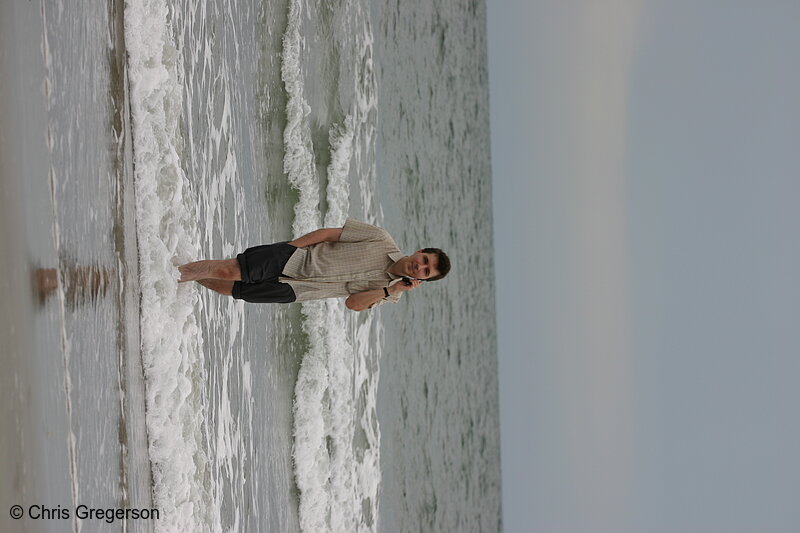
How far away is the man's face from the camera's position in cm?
348

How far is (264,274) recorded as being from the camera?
3.57 m

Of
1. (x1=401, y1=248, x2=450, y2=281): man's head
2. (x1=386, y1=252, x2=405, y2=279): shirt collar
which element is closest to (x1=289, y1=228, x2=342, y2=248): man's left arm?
(x1=386, y1=252, x2=405, y2=279): shirt collar

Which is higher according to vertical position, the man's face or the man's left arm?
the man's left arm

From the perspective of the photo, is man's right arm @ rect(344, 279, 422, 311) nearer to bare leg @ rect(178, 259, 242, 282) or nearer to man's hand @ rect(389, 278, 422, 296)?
man's hand @ rect(389, 278, 422, 296)

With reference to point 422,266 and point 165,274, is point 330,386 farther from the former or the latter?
point 422,266

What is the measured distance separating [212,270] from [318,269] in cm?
48

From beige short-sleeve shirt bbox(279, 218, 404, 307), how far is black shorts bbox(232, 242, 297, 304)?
34mm

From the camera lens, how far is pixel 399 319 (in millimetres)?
6805

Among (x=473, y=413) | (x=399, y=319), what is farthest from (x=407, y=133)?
(x=473, y=413)

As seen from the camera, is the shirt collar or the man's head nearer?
the man's head

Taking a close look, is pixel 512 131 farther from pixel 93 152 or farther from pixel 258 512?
pixel 93 152

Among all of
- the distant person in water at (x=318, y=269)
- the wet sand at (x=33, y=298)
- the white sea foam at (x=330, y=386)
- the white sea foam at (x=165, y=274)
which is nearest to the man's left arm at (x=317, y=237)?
the distant person in water at (x=318, y=269)

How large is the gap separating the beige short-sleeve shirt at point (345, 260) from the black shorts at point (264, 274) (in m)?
0.03

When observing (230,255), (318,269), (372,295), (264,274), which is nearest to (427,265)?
(372,295)
